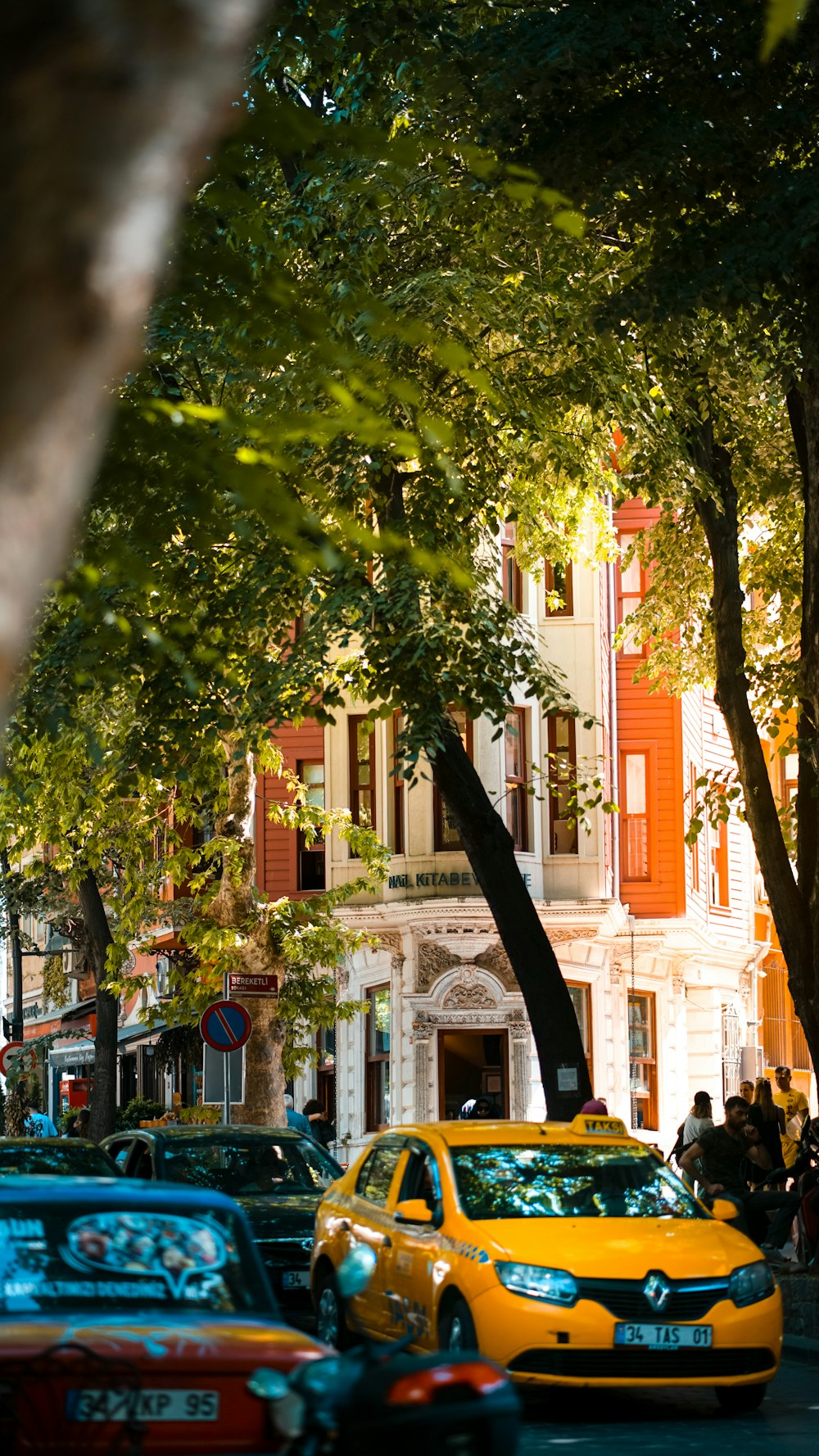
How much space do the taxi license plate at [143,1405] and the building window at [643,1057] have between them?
3420 centimetres

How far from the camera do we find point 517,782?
38906 mm

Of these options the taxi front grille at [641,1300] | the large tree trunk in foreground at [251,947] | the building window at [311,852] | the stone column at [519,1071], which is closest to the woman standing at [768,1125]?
the large tree trunk in foreground at [251,947]

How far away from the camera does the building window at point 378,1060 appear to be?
39.5m

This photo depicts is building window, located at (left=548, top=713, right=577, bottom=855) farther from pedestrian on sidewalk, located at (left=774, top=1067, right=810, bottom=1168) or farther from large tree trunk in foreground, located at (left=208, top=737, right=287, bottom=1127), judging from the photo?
pedestrian on sidewalk, located at (left=774, top=1067, right=810, bottom=1168)

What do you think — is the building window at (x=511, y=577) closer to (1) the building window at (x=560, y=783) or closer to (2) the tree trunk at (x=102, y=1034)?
(1) the building window at (x=560, y=783)

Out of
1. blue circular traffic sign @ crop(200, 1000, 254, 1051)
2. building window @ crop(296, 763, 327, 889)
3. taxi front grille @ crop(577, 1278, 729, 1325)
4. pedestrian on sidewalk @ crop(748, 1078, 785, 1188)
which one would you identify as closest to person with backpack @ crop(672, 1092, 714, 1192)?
pedestrian on sidewalk @ crop(748, 1078, 785, 1188)

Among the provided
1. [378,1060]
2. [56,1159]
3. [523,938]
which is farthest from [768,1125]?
[378,1060]

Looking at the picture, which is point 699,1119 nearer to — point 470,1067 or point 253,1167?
point 253,1167

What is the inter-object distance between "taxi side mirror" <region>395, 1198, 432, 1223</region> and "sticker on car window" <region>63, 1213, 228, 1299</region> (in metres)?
5.11

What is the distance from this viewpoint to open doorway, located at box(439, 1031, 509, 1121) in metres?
38.2

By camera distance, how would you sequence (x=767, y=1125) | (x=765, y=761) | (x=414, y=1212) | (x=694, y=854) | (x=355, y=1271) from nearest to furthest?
(x=355, y=1271) < (x=414, y=1212) < (x=765, y=761) < (x=767, y=1125) < (x=694, y=854)

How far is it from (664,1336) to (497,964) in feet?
85.1

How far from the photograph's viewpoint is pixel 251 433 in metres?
7.38

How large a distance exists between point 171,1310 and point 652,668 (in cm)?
2182
